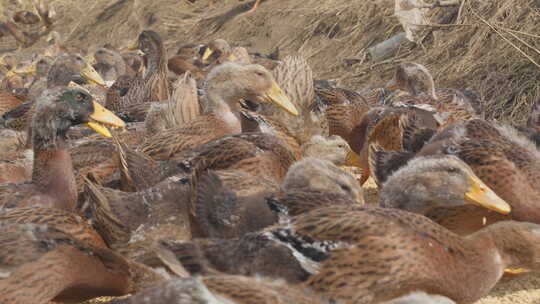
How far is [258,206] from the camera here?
3.54 meters

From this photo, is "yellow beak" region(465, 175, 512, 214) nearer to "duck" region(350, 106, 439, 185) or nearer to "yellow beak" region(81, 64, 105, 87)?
"duck" region(350, 106, 439, 185)

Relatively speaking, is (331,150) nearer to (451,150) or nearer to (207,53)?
(451,150)

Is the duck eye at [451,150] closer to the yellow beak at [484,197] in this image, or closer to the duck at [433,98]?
the yellow beak at [484,197]

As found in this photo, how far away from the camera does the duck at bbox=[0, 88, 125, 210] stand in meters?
4.06

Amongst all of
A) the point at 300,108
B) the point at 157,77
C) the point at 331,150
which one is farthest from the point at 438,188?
the point at 157,77

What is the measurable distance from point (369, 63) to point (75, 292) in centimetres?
741

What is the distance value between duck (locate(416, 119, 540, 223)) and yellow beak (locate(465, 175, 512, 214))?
114 mm

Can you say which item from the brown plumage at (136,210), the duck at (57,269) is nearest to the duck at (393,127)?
the brown plumage at (136,210)

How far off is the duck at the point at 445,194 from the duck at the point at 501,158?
131mm

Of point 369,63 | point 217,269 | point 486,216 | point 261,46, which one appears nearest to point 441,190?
point 486,216

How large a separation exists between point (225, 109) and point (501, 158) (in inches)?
86.3

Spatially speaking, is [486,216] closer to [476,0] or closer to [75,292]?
[75,292]

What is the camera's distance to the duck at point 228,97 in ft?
16.6

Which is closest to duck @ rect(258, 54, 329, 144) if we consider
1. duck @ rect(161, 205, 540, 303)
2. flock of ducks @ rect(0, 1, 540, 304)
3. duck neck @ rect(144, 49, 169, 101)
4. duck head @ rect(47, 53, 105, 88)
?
flock of ducks @ rect(0, 1, 540, 304)
